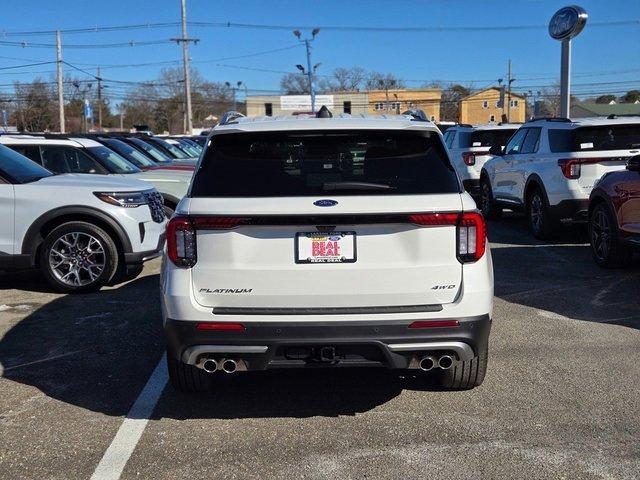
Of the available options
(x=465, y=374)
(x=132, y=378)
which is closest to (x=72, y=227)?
(x=132, y=378)

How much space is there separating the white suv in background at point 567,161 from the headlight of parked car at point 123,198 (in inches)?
233

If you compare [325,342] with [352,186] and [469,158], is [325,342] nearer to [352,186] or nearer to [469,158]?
[352,186]

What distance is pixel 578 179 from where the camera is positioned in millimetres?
10008

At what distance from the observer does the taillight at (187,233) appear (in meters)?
3.79

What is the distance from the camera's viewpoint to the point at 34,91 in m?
75.4

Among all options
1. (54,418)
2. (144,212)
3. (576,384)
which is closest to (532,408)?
(576,384)

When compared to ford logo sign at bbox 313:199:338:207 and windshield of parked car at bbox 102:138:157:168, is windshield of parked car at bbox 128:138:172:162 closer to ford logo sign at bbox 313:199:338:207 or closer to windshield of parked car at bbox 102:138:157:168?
windshield of parked car at bbox 102:138:157:168

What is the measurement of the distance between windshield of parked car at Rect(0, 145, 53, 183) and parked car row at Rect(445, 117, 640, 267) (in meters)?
4.74

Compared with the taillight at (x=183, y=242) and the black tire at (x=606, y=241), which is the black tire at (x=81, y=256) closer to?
the taillight at (x=183, y=242)

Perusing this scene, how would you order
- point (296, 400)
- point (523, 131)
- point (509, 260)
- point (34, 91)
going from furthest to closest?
point (34, 91) < point (523, 131) < point (509, 260) < point (296, 400)

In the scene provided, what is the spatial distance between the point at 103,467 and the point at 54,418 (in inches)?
33.0

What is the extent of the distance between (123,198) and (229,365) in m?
4.32

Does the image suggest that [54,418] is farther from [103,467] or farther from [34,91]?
[34,91]

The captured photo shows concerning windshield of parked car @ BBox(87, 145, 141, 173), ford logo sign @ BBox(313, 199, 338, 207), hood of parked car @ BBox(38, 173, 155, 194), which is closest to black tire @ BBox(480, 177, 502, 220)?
windshield of parked car @ BBox(87, 145, 141, 173)
